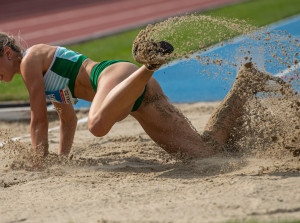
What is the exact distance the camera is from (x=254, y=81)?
400 cm

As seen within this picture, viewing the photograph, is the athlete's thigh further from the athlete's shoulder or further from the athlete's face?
the athlete's face

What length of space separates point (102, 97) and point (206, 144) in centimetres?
90

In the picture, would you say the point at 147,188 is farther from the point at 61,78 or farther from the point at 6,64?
the point at 6,64

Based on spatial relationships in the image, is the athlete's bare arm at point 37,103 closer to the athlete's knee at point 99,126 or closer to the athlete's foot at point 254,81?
the athlete's knee at point 99,126

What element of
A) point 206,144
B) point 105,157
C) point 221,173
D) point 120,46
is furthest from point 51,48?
point 120,46

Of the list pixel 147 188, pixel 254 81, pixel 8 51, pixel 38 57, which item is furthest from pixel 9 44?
pixel 254 81

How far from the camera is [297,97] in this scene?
370cm

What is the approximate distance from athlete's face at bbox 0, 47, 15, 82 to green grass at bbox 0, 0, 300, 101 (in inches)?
109

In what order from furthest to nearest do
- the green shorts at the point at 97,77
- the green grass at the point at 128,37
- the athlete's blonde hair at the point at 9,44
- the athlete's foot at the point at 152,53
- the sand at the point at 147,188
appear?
1. the green grass at the point at 128,37
2. the athlete's blonde hair at the point at 9,44
3. the green shorts at the point at 97,77
4. the athlete's foot at the point at 152,53
5. the sand at the point at 147,188

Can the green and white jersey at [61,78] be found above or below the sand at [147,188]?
above

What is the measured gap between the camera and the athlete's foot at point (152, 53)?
3.28 meters

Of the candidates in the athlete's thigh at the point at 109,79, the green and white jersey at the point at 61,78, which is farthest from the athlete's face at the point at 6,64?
the athlete's thigh at the point at 109,79

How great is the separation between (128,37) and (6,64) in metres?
6.93

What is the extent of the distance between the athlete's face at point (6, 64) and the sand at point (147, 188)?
0.56 m
